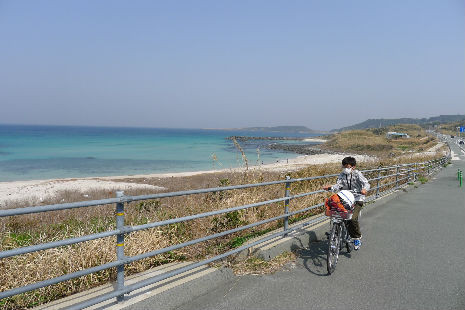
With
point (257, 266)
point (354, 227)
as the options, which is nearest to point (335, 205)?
point (354, 227)

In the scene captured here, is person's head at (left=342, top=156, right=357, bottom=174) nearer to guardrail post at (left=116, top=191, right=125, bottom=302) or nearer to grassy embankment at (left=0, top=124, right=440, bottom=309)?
grassy embankment at (left=0, top=124, right=440, bottom=309)

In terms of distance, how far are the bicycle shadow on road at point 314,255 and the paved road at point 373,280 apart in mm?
15

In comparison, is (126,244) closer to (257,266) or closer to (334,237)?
(257,266)

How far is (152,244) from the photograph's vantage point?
5059 mm

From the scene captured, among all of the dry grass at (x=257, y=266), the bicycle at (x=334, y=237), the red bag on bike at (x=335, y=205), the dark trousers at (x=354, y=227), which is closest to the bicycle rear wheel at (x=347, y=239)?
the dark trousers at (x=354, y=227)

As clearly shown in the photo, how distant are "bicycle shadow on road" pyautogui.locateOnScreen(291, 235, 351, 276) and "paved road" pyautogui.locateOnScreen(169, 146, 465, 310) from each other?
15mm

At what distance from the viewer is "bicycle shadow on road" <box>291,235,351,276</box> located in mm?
5167

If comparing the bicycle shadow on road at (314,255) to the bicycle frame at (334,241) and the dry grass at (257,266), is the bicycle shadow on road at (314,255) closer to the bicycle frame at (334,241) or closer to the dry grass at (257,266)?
the bicycle frame at (334,241)

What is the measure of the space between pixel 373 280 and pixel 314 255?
44.2 inches

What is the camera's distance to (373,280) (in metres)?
4.85

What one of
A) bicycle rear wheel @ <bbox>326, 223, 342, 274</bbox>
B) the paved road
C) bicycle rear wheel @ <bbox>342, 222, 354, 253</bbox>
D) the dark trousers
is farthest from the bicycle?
the dark trousers

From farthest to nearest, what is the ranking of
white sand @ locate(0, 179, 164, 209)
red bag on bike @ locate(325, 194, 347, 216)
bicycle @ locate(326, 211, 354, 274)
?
white sand @ locate(0, 179, 164, 209) < red bag on bike @ locate(325, 194, 347, 216) < bicycle @ locate(326, 211, 354, 274)

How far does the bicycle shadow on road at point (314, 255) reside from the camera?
5167 mm

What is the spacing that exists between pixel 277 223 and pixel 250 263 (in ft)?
7.16
